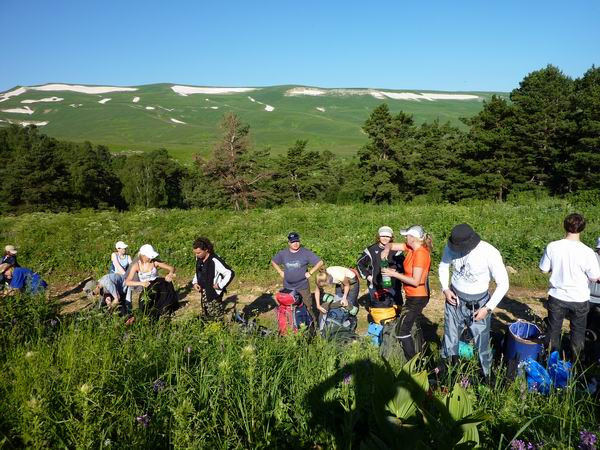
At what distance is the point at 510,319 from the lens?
22.5 ft

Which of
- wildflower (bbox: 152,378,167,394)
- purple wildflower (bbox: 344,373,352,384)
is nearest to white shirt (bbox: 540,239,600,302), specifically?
purple wildflower (bbox: 344,373,352,384)

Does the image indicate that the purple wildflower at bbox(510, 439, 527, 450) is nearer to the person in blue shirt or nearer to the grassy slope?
the person in blue shirt

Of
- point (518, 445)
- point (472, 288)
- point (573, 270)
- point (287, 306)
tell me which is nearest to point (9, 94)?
point (287, 306)

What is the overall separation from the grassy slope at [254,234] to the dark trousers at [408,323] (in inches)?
196

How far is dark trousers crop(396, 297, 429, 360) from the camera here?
4.74 metres

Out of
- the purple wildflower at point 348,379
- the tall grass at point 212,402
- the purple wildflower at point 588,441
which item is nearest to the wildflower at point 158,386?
the tall grass at point 212,402

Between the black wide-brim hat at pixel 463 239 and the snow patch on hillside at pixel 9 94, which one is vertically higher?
the snow patch on hillside at pixel 9 94

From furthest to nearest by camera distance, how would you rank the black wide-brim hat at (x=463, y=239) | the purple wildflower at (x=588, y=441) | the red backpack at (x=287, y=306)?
the red backpack at (x=287, y=306) < the black wide-brim hat at (x=463, y=239) < the purple wildflower at (x=588, y=441)

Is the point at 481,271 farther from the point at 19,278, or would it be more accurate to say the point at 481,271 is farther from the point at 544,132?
the point at 544,132

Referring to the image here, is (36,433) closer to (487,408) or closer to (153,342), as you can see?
(153,342)

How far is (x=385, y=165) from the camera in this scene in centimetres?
4262

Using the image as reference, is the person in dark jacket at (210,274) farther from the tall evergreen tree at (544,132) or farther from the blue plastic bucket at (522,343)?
the tall evergreen tree at (544,132)

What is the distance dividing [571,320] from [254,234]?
967 cm

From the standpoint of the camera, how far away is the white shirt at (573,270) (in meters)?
4.15
